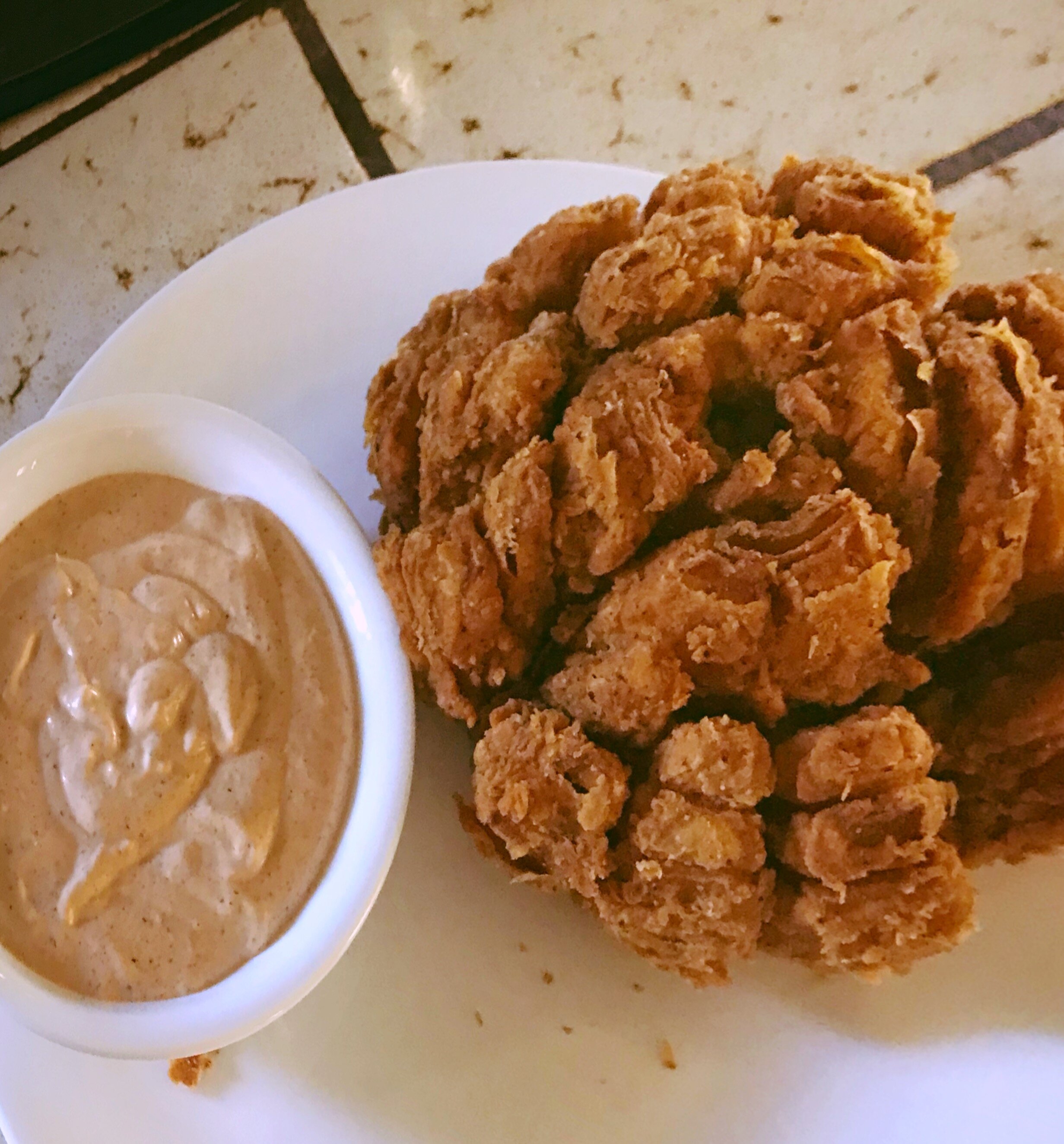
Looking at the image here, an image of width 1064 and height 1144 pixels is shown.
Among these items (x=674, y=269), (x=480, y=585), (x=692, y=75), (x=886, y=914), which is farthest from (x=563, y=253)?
(x=692, y=75)

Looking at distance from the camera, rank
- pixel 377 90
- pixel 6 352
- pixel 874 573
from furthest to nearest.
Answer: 1. pixel 377 90
2. pixel 6 352
3. pixel 874 573

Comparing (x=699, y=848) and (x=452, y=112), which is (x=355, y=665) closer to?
(x=699, y=848)

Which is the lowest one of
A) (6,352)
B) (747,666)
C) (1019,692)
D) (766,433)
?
(1019,692)

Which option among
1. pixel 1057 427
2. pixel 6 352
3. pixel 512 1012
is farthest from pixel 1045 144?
pixel 6 352

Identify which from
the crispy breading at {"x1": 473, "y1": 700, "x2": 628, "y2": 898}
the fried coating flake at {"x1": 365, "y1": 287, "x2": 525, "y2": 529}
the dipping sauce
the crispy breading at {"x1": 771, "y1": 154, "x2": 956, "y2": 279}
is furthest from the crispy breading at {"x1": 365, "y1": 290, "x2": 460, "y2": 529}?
the crispy breading at {"x1": 771, "y1": 154, "x2": 956, "y2": 279}

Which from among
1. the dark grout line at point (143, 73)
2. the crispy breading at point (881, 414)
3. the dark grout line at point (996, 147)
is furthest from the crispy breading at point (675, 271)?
the dark grout line at point (143, 73)

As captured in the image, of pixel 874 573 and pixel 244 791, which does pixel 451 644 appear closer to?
pixel 244 791

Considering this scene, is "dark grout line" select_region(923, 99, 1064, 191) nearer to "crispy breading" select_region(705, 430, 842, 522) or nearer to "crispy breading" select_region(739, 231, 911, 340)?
"crispy breading" select_region(739, 231, 911, 340)
